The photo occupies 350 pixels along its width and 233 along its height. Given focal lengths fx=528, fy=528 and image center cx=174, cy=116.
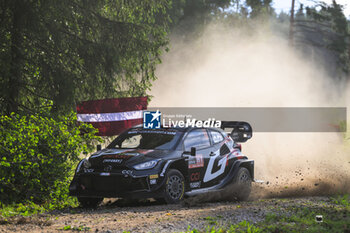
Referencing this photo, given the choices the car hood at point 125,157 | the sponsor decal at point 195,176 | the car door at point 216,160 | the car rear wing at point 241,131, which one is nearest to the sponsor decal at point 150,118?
the car rear wing at point 241,131

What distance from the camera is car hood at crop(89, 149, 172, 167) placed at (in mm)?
10320

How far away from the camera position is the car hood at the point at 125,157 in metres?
10.3

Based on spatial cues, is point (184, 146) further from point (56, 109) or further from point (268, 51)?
point (268, 51)

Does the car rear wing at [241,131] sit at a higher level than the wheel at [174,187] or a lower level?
higher

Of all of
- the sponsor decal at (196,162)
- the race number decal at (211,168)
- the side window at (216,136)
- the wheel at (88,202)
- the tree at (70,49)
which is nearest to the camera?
the wheel at (88,202)

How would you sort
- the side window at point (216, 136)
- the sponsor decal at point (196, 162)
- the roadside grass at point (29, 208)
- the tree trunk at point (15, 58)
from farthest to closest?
the tree trunk at point (15, 58) < the side window at point (216, 136) < the sponsor decal at point (196, 162) < the roadside grass at point (29, 208)

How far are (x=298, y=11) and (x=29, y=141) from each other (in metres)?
42.6

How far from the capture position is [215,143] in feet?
39.4

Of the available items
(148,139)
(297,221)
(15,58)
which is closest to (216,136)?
(148,139)

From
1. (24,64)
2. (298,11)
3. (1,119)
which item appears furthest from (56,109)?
(298,11)

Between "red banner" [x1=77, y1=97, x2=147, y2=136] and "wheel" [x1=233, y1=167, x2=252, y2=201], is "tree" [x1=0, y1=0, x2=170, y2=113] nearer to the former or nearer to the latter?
"red banner" [x1=77, y1=97, x2=147, y2=136]

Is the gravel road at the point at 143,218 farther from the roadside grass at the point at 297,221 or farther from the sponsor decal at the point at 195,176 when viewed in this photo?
the sponsor decal at the point at 195,176

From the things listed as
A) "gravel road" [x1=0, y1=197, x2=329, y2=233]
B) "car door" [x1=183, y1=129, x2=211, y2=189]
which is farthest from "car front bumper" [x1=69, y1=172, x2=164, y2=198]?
"car door" [x1=183, y1=129, x2=211, y2=189]

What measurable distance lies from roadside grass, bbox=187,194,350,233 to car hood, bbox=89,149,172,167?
7.73 feet
